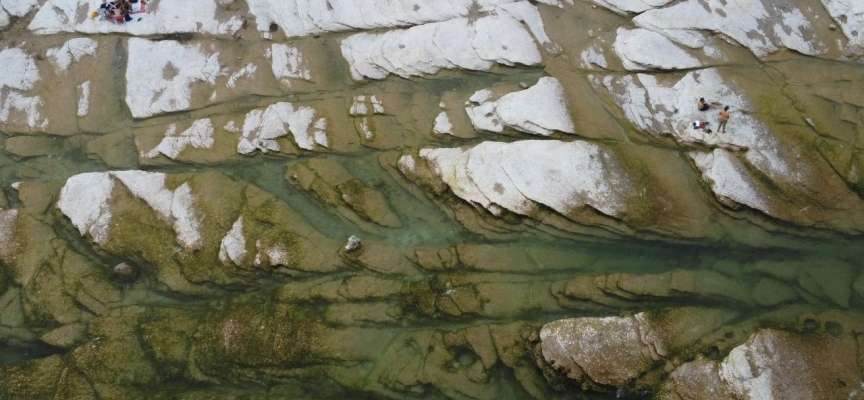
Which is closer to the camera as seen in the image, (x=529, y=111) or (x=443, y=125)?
(x=529, y=111)

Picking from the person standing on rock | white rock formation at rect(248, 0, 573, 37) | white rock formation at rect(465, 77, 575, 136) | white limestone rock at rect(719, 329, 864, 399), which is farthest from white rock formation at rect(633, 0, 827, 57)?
white limestone rock at rect(719, 329, 864, 399)

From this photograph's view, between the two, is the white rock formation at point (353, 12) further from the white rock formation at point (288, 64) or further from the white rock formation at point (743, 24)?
the white rock formation at point (743, 24)

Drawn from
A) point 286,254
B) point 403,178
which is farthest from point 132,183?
point 403,178

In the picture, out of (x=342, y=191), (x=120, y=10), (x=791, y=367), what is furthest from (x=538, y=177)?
(x=120, y=10)

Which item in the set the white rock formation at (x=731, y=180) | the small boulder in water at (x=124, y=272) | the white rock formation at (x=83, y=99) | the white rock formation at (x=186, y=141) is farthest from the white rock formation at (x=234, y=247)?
the white rock formation at (x=731, y=180)

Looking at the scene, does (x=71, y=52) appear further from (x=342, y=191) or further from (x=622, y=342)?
(x=622, y=342)

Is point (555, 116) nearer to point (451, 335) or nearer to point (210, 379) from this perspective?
point (451, 335)
